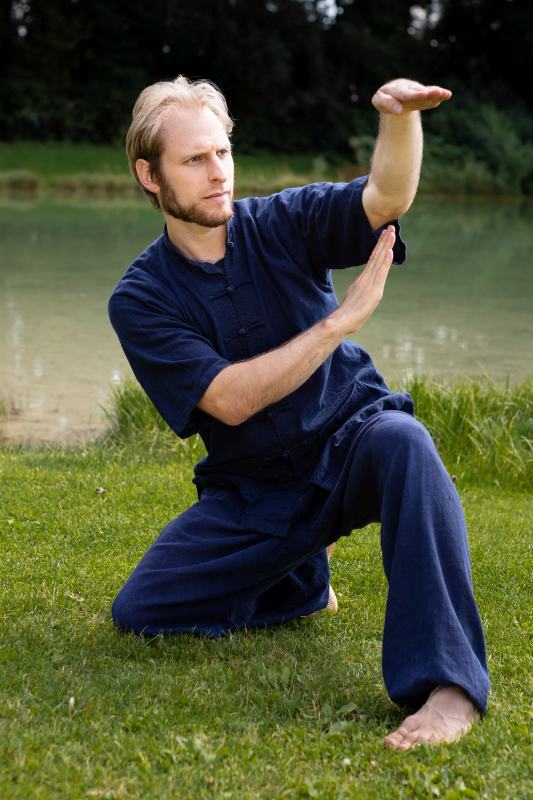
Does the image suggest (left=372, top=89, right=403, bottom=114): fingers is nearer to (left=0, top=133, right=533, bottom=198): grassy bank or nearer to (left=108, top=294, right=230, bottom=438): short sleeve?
(left=108, top=294, right=230, bottom=438): short sleeve

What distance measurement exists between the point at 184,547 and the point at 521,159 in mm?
30938

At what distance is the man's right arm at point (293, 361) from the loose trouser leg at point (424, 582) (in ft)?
0.99

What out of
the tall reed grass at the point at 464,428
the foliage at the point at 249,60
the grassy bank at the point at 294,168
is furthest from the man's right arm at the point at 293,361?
the foliage at the point at 249,60

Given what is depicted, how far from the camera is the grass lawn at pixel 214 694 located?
2396mm

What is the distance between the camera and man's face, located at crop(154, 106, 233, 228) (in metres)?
3.09

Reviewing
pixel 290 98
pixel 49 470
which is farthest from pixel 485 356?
pixel 290 98

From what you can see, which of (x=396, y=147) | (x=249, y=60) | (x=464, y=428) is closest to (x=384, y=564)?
(x=396, y=147)

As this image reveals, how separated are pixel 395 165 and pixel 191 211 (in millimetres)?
621

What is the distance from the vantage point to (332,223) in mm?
3045

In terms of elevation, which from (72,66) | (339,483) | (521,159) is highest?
(339,483)

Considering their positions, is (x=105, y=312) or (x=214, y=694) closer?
(x=214, y=694)

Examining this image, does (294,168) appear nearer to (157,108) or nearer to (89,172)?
(89,172)

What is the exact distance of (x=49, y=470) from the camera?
16.2 ft

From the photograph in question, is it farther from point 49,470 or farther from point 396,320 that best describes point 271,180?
point 49,470
